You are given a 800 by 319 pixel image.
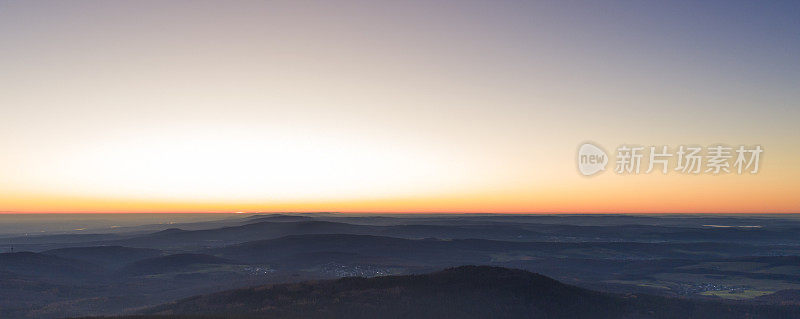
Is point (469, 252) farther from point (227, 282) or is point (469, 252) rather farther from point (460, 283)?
point (460, 283)

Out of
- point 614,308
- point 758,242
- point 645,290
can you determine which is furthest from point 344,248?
point 758,242

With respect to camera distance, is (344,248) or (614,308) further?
(344,248)

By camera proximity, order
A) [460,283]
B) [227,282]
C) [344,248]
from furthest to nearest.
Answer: [344,248] < [227,282] < [460,283]

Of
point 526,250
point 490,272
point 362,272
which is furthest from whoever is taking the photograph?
point 526,250

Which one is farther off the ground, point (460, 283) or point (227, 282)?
point (460, 283)

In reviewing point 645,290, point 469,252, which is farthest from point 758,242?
point 645,290

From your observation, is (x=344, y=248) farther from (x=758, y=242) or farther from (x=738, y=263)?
(x=758, y=242)
